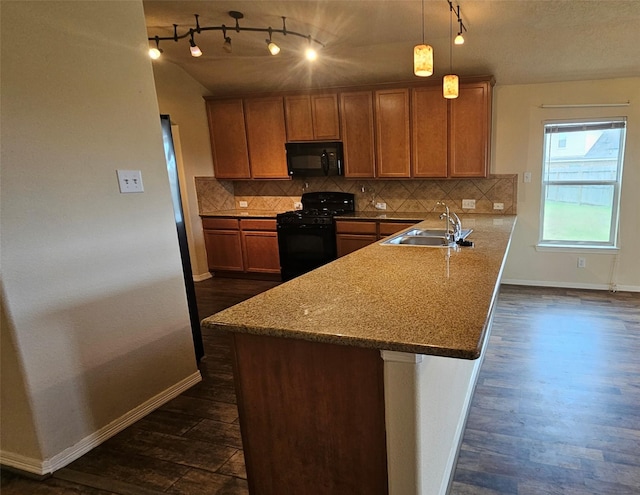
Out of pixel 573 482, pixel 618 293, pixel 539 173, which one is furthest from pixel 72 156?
pixel 618 293

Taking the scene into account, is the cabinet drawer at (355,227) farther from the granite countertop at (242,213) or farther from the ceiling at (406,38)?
the ceiling at (406,38)

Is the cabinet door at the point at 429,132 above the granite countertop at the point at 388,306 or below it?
above

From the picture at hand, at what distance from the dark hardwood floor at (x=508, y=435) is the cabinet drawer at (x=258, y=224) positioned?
79.3 inches

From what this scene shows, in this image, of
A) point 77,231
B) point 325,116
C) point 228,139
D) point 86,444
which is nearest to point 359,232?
point 325,116

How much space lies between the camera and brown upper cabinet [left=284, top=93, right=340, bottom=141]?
443cm

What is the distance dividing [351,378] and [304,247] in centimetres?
338

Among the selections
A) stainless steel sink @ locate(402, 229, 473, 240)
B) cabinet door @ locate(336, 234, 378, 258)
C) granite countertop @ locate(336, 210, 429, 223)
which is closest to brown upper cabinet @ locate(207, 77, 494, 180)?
granite countertop @ locate(336, 210, 429, 223)

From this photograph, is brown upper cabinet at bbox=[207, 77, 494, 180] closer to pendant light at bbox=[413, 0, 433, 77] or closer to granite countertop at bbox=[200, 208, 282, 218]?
granite countertop at bbox=[200, 208, 282, 218]

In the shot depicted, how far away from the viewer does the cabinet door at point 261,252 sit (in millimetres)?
4828

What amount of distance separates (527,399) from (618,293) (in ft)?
8.23

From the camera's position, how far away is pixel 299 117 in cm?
458

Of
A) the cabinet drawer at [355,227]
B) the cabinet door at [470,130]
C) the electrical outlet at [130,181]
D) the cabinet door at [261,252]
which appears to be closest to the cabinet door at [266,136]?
the cabinet door at [261,252]

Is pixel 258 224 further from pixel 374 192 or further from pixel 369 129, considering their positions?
pixel 369 129

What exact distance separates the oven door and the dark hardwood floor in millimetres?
1742
